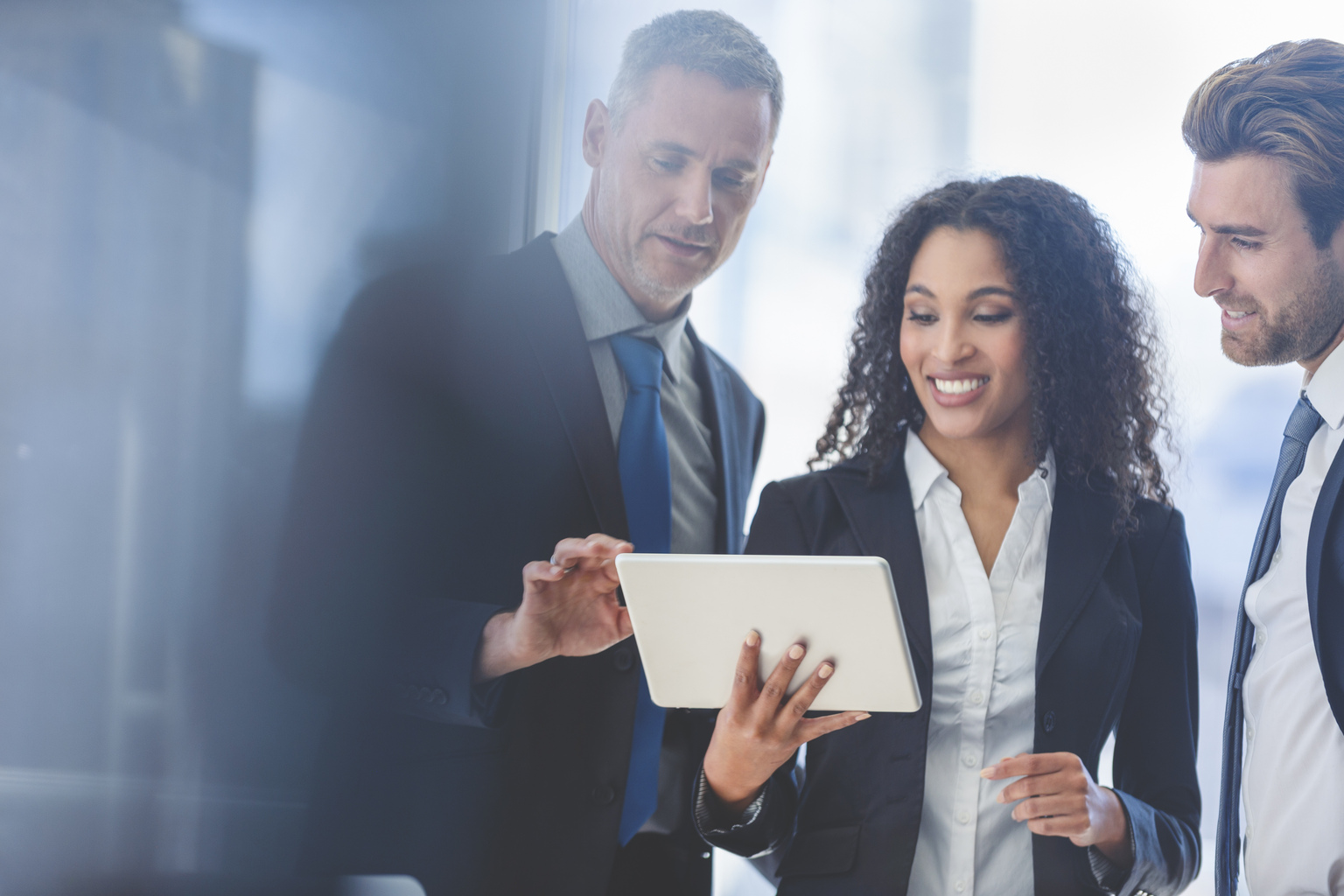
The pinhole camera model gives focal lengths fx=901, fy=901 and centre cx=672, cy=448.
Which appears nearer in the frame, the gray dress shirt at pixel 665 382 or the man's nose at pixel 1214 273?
the man's nose at pixel 1214 273

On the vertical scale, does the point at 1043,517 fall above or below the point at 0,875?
above

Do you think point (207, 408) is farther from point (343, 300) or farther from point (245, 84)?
point (245, 84)

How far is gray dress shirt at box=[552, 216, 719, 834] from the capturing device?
160cm

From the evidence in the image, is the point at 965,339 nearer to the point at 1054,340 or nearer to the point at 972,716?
the point at 1054,340

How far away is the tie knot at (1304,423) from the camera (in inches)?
54.1

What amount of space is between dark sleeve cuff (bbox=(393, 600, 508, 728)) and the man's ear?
34.0 inches

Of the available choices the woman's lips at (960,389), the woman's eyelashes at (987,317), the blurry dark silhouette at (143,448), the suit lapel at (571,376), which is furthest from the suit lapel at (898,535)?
the blurry dark silhouette at (143,448)

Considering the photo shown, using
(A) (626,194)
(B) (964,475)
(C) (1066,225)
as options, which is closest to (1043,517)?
(B) (964,475)

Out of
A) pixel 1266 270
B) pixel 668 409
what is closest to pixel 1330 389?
pixel 1266 270

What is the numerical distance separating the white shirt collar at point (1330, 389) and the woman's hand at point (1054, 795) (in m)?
0.64

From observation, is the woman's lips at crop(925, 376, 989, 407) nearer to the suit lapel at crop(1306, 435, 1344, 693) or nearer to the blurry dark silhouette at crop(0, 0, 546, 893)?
the suit lapel at crop(1306, 435, 1344, 693)

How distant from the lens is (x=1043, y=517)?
1457mm

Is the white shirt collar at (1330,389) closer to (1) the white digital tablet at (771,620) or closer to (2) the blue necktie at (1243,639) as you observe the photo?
(2) the blue necktie at (1243,639)

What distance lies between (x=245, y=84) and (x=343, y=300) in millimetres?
311
